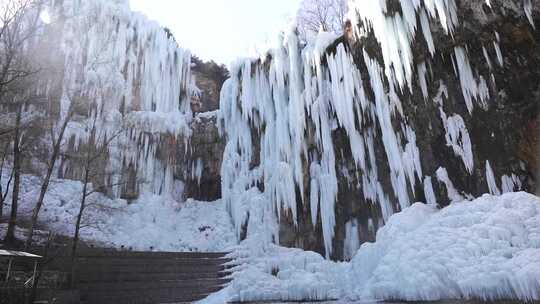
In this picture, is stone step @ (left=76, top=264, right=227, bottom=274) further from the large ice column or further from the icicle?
the icicle

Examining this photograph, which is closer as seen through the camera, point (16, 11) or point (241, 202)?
point (16, 11)

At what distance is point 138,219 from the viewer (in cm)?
1828

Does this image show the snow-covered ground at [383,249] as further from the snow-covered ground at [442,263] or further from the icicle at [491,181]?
the icicle at [491,181]

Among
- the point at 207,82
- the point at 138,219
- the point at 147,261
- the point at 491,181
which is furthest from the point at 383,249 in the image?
the point at 207,82

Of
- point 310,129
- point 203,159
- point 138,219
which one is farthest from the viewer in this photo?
point 203,159

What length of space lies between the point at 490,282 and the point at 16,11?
42.3 ft

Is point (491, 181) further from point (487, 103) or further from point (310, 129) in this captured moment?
point (310, 129)

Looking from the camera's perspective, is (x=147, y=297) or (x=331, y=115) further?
(x=331, y=115)

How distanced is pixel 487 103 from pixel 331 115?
216 inches

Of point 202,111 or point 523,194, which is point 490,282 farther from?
point 202,111

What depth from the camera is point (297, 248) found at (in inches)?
609

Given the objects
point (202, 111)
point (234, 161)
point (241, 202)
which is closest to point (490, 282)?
point (241, 202)

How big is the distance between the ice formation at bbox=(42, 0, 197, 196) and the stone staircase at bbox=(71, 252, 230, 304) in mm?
7543

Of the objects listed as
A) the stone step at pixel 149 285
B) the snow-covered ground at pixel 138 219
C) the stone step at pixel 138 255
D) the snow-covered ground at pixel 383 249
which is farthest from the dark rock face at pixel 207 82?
the stone step at pixel 149 285
